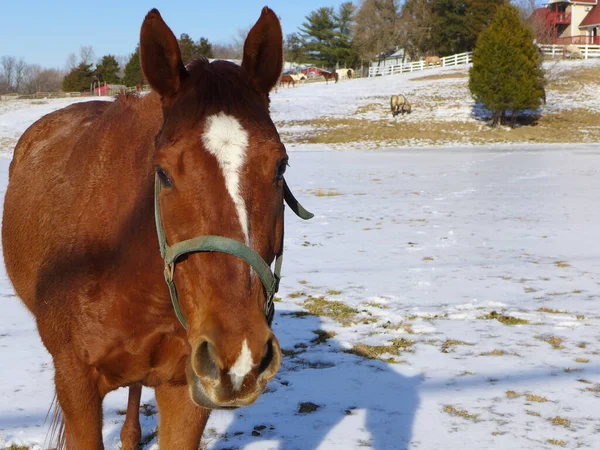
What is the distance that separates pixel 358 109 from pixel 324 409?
3058 centimetres

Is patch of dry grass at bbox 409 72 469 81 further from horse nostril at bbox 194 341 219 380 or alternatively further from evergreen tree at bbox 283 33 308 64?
horse nostril at bbox 194 341 219 380

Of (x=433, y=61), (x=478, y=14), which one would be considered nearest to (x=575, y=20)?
(x=478, y=14)

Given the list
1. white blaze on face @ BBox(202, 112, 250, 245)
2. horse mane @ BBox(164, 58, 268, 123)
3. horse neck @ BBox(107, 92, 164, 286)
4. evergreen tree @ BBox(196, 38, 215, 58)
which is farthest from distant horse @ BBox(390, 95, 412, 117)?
white blaze on face @ BBox(202, 112, 250, 245)

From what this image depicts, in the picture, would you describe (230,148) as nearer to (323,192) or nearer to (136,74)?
(136,74)

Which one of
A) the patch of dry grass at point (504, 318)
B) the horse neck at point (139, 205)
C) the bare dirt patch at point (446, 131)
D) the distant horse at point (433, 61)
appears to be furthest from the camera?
the distant horse at point (433, 61)

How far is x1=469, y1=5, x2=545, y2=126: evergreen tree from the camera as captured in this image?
1115 inches

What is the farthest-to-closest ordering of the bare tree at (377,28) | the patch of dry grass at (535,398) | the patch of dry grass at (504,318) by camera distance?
the bare tree at (377,28) → the patch of dry grass at (504,318) → the patch of dry grass at (535,398)

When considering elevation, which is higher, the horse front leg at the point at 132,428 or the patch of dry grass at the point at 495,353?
A: the horse front leg at the point at 132,428

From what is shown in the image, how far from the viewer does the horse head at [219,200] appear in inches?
65.9

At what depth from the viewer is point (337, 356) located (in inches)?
182

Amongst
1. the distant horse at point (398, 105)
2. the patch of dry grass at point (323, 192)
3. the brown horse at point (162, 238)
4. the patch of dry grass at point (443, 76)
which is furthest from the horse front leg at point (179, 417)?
the patch of dry grass at point (443, 76)

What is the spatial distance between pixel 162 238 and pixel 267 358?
0.54m

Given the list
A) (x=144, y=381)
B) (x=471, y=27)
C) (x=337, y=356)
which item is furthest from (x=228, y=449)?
(x=471, y=27)

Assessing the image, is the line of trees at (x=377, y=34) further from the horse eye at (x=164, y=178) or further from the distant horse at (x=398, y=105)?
the horse eye at (x=164, y=178)
